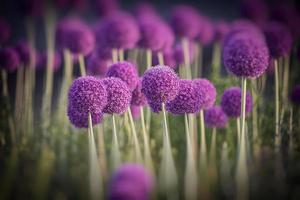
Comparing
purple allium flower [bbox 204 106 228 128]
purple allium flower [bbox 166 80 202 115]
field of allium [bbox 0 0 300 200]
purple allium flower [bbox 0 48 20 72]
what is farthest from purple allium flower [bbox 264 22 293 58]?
purple allium flower [bbox 0 48 20 72]

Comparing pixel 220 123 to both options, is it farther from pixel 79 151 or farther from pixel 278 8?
pixel 278 8

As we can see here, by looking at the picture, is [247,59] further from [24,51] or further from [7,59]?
[24,51]

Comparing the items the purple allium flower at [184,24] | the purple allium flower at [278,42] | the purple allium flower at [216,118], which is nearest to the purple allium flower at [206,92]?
the purple allium flower at [216,118]

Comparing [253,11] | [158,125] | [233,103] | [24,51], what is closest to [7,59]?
[24,51]

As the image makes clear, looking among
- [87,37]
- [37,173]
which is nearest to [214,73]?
[87,37]

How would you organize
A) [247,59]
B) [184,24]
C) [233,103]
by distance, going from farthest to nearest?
[184,24] < [233,103] < [247,59]
